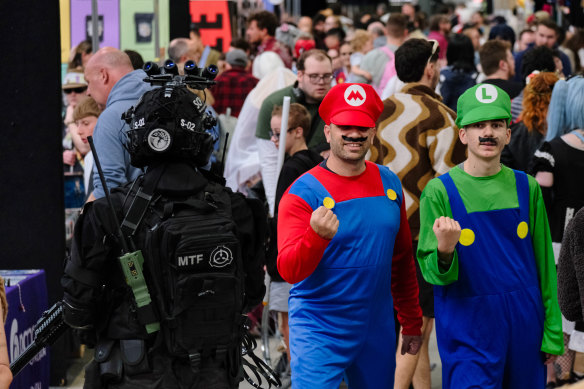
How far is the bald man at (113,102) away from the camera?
5.94 metres

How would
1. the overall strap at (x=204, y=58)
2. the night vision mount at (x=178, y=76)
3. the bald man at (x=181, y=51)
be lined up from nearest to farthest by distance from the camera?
the night vision mount at (x=178, y=76) → the bald man at (x=181, y=51) → the overall strap at (x=204, y=58)

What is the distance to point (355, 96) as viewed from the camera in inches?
177

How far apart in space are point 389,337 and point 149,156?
1.33 meters

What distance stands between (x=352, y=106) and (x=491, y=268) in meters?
0.96

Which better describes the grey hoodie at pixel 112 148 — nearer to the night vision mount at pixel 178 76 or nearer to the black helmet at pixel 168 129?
the night vision mount at pixel 178 76

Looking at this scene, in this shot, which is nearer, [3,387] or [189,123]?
[3,387]

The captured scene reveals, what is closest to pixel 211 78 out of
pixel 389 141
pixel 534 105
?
pixel 389 141

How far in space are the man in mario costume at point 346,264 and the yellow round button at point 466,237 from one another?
31 centimetres

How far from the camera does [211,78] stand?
443 cm

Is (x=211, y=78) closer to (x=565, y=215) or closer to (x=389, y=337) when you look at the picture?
(x=389, y=337)

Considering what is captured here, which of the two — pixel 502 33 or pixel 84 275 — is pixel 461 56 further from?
pixel 84 275

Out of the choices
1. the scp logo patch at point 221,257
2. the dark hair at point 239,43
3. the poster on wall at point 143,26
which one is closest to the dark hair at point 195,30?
the dark hair at point 239,43

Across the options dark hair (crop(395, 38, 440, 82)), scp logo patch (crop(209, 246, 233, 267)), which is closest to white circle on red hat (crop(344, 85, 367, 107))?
scp logo patch (crop(209, 246, 233, 267))

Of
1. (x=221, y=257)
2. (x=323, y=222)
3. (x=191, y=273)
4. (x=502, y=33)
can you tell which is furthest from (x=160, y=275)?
(x=502, y=33)
